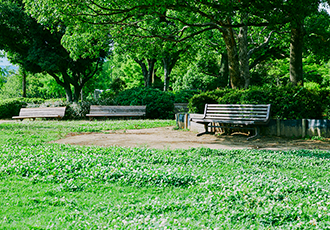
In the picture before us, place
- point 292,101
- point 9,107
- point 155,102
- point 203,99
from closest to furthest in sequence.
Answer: point 292,101 → point 203,99 → point 155,102 → point 9,107

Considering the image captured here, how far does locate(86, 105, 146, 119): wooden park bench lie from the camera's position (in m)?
18.9

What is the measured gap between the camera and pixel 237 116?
9984 millimetres

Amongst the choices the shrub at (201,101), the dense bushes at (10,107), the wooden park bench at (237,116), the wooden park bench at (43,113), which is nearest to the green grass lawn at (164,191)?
the wooden park bench at (237,116)

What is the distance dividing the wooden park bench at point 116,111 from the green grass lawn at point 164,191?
41.6 feet

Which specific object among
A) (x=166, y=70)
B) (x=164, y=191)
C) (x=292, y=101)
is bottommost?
(x=164, y=191)

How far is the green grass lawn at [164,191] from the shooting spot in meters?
3.02

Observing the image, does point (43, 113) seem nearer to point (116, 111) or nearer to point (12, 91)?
point (116, 111)

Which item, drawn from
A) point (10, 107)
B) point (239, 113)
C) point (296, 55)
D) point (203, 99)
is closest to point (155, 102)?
point (203, 99)

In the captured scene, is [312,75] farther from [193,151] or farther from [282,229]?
[282,229]

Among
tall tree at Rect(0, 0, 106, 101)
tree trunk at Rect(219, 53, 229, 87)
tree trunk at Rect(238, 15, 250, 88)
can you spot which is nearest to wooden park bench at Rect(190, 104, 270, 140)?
tree trunk at Rect(238, 15, 250, 88)

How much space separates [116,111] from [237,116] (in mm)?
10754

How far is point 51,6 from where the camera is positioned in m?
11.5

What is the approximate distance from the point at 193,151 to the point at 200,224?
12.1ft

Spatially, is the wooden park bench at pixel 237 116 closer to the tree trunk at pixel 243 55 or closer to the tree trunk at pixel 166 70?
the tree trunk at pixel 243 55
